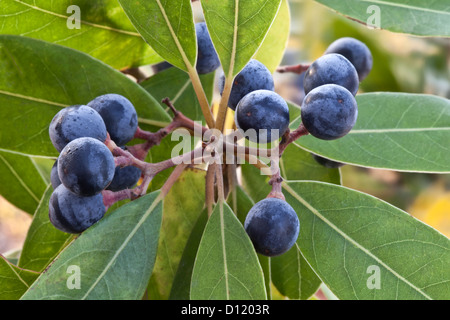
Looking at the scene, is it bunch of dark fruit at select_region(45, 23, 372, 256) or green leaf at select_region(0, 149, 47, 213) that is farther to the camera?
green leaf at select_region(0, 149, 47, 213)

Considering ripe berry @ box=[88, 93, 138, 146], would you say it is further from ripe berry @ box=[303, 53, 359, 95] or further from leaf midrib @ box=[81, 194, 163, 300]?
ripe berry @ box=[303, 53, 359, 95]

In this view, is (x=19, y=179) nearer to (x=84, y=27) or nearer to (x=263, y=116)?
(x=84, y=27)

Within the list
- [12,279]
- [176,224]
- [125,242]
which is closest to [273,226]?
[125,242]

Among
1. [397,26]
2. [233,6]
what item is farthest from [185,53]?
[397,26]

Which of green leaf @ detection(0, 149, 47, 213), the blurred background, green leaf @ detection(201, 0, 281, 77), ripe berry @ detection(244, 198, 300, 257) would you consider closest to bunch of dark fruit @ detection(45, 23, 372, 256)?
ripe berry @ detection(244, 198, 300, 257)

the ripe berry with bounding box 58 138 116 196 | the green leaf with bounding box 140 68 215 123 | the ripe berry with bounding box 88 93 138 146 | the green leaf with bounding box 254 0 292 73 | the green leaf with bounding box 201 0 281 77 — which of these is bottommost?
the ripe berry with bounding box 58 138 116 196
